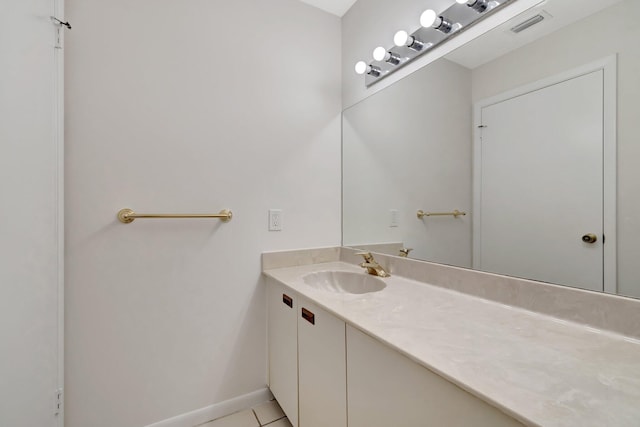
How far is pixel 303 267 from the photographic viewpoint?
5.12 ft

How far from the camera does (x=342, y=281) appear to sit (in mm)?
1477

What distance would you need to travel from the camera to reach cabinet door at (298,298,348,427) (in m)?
0.87

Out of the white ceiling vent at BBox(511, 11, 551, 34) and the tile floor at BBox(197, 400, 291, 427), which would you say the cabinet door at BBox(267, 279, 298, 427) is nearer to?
the tile floor at BBox(197, 400, 291, 427)

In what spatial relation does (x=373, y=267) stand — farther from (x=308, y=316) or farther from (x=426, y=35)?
(x=426, y=35)

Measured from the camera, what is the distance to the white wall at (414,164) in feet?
3.73

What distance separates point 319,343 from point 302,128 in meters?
1.19

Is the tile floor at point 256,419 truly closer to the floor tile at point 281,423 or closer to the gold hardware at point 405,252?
the floor tile at point 281,423

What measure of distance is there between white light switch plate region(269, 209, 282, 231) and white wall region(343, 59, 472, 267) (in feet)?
1.50

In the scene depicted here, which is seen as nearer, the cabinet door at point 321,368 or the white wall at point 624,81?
the white wall at point 624,81

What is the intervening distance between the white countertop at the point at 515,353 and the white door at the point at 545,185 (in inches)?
7.0

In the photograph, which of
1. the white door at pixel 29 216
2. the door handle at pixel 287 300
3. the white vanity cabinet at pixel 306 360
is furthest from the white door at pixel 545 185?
the white door at pixel 29 216

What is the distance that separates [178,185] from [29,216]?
19.9 inches

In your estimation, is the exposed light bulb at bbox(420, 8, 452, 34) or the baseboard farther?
the baseboard

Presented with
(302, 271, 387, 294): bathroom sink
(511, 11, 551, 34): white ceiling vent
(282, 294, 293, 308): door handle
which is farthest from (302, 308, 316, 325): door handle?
(511, 11, 551, 34): white ceiling vent
